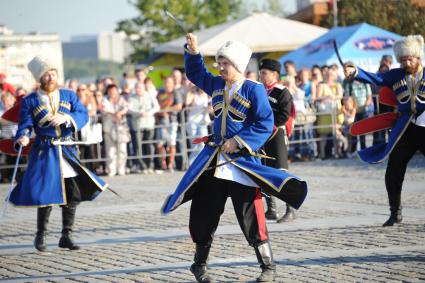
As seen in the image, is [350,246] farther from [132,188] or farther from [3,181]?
[3,181]

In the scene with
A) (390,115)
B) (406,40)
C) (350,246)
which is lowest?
(350,246)

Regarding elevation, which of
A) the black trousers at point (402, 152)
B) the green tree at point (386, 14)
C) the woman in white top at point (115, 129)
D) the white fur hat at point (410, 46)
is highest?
the green tree at point (386, 14)

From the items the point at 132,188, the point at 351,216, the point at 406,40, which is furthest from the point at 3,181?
the point at 406,40

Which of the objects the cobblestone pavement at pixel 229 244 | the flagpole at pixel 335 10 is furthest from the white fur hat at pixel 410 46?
the flagpole at pixel 335 10

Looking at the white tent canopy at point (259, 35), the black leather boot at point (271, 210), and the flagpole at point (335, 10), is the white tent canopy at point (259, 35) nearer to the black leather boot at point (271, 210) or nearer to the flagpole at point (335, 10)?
the flagpole at point (335, 10)

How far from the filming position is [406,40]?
9.45m

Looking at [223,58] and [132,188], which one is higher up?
[223,58]

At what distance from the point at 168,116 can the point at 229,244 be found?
907cm

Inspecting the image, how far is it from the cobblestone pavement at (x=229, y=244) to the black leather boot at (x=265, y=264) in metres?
0.12

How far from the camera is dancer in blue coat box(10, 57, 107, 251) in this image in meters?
9.39

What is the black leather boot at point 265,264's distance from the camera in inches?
287

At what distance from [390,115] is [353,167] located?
707cm

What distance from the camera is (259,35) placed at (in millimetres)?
23969

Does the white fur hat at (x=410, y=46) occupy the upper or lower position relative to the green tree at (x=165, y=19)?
lower
